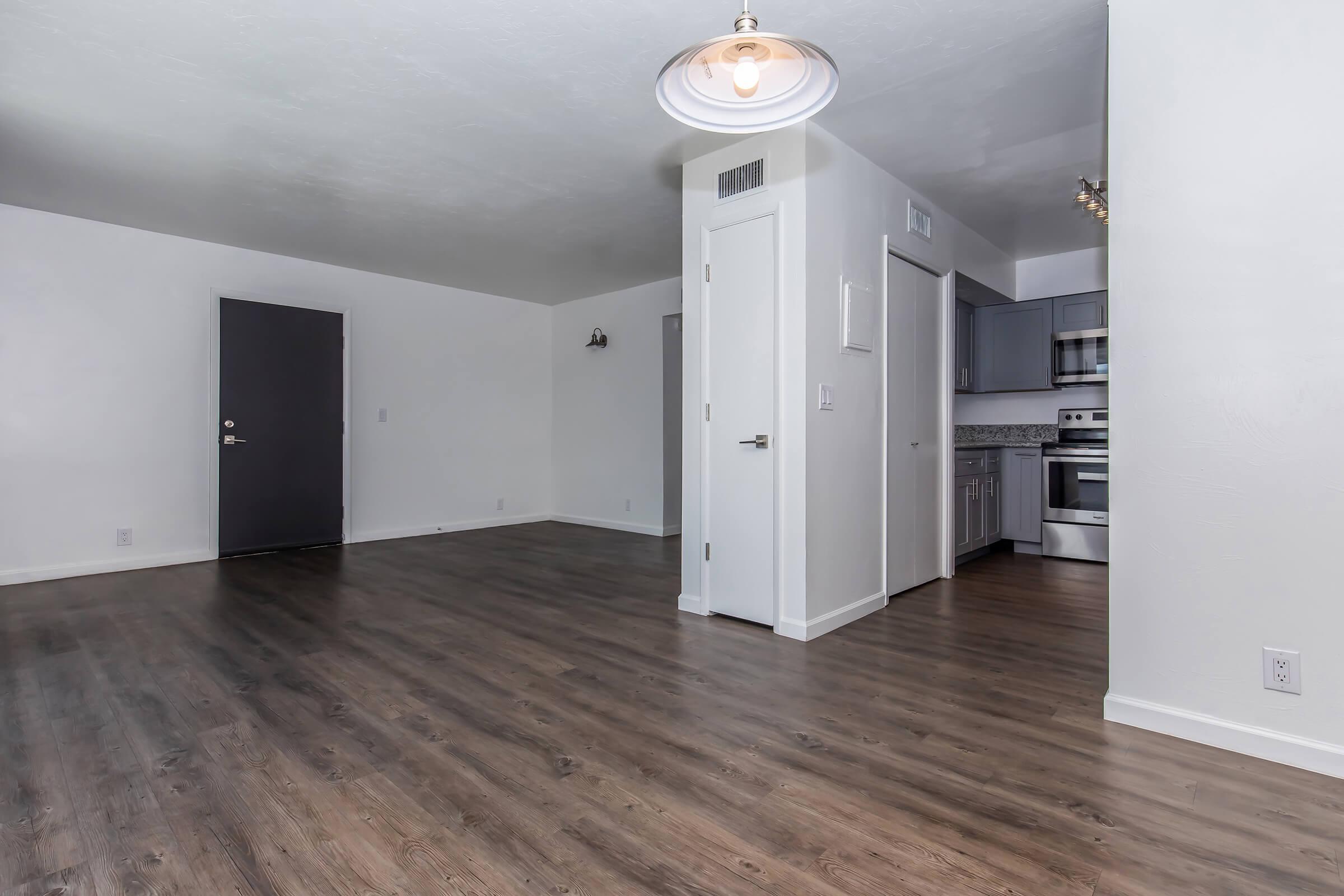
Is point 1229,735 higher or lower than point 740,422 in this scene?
lower

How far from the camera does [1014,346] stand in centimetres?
573

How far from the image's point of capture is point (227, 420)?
516cm

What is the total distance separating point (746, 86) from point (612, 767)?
1913mm

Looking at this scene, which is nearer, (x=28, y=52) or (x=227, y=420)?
(x=28, y=52)

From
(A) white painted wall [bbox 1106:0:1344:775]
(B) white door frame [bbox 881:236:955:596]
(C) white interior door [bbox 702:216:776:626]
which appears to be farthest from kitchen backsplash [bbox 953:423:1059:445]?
(A) white painted wall [bbox 1106:0:1344:775]

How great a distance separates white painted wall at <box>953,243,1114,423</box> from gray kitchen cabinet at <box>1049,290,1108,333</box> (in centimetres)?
8

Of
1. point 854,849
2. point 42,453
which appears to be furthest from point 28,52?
point 854,849

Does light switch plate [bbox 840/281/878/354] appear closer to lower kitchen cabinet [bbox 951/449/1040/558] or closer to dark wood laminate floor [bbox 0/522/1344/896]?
dark wood laminate floor [bbox 0/522/1344/896]

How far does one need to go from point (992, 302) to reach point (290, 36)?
539 centimetres

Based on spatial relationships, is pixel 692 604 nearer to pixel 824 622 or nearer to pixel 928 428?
pixel 824 622

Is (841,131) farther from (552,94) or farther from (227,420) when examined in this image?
(227,420)

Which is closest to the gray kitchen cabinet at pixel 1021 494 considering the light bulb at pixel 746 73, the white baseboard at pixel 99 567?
the light bulb at pixel 746 73

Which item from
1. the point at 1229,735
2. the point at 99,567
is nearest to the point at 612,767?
the point at 1229,735

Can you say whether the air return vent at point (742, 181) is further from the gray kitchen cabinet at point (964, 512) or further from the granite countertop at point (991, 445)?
the gray kitchen cabinet at point (964, 512)
